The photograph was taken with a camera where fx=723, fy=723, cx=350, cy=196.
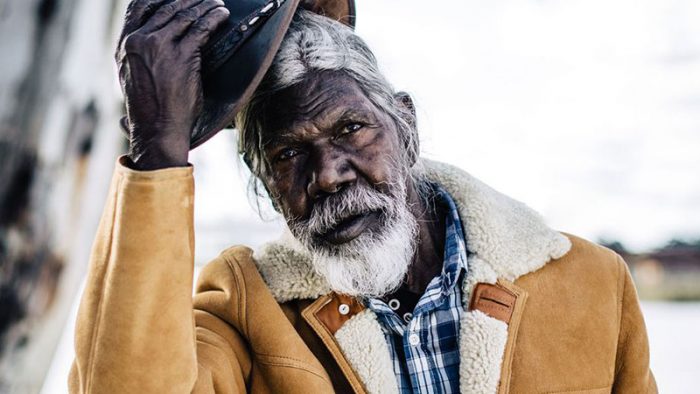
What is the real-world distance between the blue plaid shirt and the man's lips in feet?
0.71

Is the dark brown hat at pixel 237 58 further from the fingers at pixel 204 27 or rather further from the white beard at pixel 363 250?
the white beard at pixel 363 250

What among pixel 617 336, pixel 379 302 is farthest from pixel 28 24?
pixel 617 336

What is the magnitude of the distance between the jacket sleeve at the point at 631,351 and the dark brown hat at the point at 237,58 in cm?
140

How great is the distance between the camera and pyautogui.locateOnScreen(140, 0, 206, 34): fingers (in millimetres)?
1767

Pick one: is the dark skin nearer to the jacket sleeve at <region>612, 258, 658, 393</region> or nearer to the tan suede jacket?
the tan suede jacket

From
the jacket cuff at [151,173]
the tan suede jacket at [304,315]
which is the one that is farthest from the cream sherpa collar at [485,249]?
the jacket cuff at [151,173]

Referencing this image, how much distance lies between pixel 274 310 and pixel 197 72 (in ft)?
2.52

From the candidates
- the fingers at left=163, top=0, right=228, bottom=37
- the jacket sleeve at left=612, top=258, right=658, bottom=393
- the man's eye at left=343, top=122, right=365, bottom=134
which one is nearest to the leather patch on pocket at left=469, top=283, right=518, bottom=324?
the jacket sleeve at left=612, top=258, right=658, bottom=393

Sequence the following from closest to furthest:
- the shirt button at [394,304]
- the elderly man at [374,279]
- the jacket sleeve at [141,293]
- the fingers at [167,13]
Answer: the jacket sleeve at [141,293]
the fingers at [167,13]
the elderly man at [374,279]
the shirt button at [394,304]

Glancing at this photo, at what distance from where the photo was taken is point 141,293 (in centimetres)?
164

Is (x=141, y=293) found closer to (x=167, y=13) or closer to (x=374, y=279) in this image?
(x=167, y=13)

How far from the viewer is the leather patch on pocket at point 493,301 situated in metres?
2.23

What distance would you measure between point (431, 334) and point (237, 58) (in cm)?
104

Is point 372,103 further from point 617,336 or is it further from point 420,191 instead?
point 617,336
